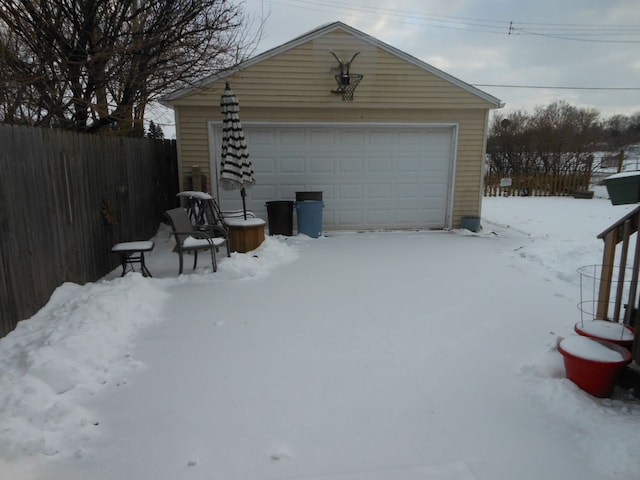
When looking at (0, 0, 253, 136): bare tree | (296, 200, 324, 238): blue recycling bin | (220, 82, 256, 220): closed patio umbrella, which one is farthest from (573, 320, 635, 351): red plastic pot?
(0, 0, 253, 136): bare tree

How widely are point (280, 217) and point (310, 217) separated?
0.57 meters

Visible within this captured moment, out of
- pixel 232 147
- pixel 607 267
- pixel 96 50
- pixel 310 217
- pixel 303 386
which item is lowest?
pixel 303 386

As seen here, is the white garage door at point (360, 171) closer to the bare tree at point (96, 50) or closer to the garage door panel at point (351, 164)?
the garage door panel at point (351, 164)

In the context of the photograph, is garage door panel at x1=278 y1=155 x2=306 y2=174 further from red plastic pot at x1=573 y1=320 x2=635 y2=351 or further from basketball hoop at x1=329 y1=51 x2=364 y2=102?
red plastic pot at x1=573 y1=320 x2=635 y2=351

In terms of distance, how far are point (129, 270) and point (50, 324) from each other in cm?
225

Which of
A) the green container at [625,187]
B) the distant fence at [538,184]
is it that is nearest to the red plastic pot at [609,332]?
the green container at [625,187]

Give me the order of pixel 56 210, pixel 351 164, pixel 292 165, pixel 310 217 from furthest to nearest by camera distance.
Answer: pixel 351 164
pixel 292 165
pixel 310 217
pixel 56 210

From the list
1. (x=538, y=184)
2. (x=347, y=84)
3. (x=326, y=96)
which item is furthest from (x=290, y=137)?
(x=538, y=184)

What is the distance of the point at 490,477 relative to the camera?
198 cm

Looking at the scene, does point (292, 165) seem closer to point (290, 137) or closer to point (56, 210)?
point (290, 137)

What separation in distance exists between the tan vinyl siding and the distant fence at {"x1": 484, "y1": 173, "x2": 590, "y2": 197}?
27.4 feet

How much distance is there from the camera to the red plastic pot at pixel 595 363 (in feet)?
8.04

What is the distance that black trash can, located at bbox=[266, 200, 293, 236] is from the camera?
7762 mm

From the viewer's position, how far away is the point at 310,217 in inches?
310
